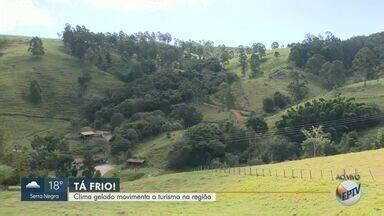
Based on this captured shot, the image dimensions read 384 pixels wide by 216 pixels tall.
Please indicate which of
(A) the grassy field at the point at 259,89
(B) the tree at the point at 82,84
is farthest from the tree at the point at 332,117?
(B) the tree at the point at 82,84

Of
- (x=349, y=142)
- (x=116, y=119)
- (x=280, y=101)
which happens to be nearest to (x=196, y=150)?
(x=349, y=142)

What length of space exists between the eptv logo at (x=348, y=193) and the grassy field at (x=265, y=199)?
0.53 m

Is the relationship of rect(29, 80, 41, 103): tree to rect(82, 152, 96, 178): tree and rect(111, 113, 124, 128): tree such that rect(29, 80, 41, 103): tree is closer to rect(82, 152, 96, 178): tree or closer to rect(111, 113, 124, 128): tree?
rect(111, 113, 124, 128): tree

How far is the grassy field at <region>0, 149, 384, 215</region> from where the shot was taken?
4181 cm

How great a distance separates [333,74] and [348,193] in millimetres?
149102

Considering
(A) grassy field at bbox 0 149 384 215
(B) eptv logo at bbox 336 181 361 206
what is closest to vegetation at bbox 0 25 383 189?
(A) grassy field at bbox 0 149 384 215

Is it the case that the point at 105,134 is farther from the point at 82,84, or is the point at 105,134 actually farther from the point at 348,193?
the point at 348,193

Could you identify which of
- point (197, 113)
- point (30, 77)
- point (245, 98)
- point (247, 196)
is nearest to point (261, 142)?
point (197, 113)

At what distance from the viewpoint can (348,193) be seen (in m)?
39.9

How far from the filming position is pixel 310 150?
11156 cm

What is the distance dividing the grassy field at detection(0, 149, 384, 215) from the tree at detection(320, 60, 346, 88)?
11741 centimetres

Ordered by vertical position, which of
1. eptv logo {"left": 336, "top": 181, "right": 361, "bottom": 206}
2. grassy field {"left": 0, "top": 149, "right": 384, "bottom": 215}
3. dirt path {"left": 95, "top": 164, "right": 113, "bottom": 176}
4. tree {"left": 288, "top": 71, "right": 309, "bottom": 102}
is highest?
tree {"left": 288, "top": 71, "right": 309, "bottom": 102}

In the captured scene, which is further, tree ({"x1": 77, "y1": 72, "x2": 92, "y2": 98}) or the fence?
tree ({"x1": 77, "y1": 72, "x2": 92, "y2": 98})

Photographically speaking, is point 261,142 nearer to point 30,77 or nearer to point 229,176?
point 229,176
